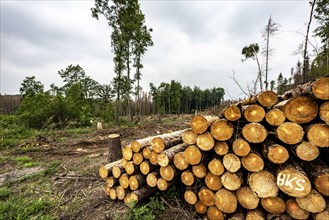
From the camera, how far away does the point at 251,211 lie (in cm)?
210

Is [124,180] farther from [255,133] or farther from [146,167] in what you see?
[255,133]

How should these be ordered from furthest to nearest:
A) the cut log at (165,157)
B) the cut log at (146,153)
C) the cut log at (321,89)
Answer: the cut log at (146,153)
the cut log at (165,157)
the cut log at (321,89)

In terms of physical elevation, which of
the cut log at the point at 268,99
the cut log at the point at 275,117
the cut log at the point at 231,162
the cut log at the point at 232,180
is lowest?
the cut log at the point at 232,180

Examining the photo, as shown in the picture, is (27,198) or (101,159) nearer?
(27,198)

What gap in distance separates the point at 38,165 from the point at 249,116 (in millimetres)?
5867

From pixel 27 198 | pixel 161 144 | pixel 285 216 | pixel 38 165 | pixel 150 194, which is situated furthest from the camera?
pixel 38 165

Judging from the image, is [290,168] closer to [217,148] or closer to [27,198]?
[217,148]

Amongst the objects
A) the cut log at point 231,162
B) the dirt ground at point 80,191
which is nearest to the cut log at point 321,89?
the cut log at point 231,162

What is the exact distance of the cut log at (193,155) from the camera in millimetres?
2388

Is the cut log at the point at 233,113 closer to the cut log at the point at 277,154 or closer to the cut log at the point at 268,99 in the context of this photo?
the cut log at the point at 268,99

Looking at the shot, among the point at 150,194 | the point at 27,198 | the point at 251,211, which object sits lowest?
the point at 27,198

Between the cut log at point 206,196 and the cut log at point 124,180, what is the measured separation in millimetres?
1208

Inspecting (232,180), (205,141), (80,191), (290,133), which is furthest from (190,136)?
(80,191)

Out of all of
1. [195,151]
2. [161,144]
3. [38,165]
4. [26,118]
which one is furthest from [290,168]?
[26,118]
